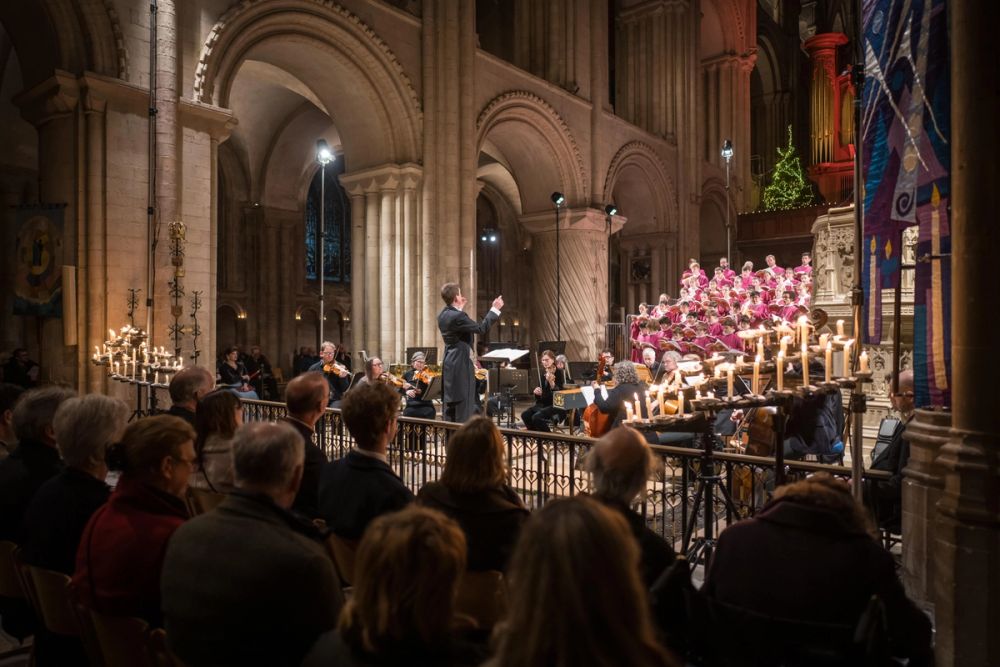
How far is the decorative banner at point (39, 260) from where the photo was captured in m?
8.41

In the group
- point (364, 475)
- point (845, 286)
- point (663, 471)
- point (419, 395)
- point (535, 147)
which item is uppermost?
point (535, 147)

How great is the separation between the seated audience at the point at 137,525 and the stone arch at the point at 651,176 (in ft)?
54.8

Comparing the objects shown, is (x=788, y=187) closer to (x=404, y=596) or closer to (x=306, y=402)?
(x=306, y=402)

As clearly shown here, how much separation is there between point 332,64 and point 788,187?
1544 cm

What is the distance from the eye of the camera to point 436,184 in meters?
13.1

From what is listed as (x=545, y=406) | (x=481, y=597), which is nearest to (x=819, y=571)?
(x=481, y=597)

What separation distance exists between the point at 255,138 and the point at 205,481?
54.3 ft

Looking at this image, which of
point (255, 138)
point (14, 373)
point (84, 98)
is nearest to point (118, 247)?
point (84, 98)

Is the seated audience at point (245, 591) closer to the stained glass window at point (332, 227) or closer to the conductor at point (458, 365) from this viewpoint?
the conductor at point (458, 365)

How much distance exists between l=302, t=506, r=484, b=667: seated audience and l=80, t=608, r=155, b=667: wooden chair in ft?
3.23

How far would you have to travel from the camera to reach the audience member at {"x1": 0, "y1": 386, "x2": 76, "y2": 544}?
9.69 feet

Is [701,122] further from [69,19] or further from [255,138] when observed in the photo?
[69,19]

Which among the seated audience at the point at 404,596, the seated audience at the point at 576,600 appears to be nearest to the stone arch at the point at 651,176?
the seated audience at the point at 404,596

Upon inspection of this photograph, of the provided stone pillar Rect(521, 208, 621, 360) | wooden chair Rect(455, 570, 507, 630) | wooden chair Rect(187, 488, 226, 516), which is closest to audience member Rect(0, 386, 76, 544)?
wooden chair Rect(187, 488, 226, 516)
